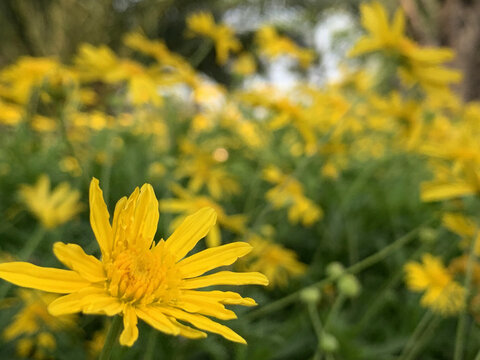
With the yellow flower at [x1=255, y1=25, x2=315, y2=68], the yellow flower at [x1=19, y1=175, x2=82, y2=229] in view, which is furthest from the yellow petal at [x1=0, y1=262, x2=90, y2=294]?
the yellow flower at [x1=255, y1=25, x2=315, y2=68]

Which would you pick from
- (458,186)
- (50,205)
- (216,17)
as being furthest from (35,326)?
(216,17)

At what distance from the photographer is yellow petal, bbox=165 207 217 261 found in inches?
17.4

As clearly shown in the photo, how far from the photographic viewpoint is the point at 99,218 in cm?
40

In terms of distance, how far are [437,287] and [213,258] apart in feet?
2.14

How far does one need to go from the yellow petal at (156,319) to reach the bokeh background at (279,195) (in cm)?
3

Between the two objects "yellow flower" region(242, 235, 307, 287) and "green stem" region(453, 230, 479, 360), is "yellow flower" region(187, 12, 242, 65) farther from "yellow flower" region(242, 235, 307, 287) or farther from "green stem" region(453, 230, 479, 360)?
"green stem" region(453, 230, 479, 360)

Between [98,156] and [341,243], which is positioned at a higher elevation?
[98,156]

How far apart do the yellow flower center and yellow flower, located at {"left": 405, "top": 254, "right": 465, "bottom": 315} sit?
1.79ft

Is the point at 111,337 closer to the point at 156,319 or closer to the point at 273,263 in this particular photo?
the point at 156,319

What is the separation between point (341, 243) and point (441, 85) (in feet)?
1.56

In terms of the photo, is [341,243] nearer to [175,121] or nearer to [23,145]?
[175,121]

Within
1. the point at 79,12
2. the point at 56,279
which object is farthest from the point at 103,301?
the point at 79,12

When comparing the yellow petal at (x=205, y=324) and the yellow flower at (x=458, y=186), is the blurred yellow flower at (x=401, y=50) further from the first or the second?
the yellow petal at (x=205, y=324)

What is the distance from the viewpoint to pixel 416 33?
459cm
